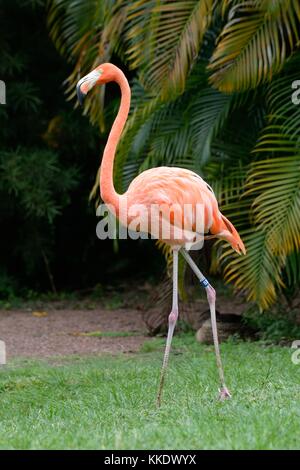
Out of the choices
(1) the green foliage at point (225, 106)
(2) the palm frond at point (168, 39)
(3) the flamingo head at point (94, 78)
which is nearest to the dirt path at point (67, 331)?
(1) the green foliage at point (225, 106)

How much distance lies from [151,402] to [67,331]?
424 centimetres

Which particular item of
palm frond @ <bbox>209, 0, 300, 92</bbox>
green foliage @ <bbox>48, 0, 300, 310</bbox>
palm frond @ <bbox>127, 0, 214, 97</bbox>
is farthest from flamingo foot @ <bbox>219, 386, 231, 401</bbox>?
palm frond @ <bbox>127, 0, 214, 97</bbox>

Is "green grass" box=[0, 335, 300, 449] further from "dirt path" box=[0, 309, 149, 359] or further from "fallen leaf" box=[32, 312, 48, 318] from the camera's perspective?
"fallen leaf" box=[32, 312, 48, 318]

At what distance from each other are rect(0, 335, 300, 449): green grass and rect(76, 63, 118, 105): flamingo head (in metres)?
1.86

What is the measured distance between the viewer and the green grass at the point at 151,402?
4.52 meters

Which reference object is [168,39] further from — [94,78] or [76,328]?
[76,328]

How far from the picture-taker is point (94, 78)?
18.4ft

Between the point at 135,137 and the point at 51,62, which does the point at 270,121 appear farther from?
the point at 51,62

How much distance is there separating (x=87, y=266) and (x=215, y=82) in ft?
20.5

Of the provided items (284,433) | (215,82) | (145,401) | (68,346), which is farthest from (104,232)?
(284,433)

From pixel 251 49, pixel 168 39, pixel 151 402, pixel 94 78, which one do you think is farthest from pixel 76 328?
pixel 94 78

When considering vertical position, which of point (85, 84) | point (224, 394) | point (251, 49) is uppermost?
point (251, 49)

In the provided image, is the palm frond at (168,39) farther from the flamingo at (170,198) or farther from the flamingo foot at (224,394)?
the flamingo foot at (224,394)

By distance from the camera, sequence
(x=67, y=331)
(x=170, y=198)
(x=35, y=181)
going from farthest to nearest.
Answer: (x=35, y=181), (x=67, y=331), (x=170, y=198)
